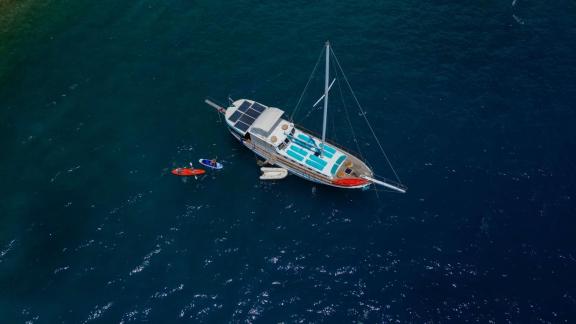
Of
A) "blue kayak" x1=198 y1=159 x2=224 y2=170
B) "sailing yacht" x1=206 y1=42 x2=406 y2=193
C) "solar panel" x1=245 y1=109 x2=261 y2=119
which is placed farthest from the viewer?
"solar panel" x1=245 y1=109 x2=261 y2=119

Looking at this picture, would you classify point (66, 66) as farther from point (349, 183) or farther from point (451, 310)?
point (451, 310)

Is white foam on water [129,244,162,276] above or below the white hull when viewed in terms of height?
below

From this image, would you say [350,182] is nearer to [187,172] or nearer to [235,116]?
[235,116]

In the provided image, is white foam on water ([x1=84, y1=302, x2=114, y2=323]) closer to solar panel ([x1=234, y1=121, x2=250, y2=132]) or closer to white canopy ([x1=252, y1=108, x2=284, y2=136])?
solar panel ([x1=234, y1=121, x2=250, y2=132])

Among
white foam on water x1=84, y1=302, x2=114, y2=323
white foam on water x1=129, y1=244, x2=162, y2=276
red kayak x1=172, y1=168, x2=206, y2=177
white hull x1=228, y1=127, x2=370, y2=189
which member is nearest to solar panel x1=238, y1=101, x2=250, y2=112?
white hull x1=228, y1=127, x2=370, y2=189

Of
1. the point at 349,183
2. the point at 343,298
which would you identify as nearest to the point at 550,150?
the point at 349,183

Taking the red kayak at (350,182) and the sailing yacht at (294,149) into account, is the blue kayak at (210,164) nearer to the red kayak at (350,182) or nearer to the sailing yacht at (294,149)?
the sailing yacht at (294,149)
